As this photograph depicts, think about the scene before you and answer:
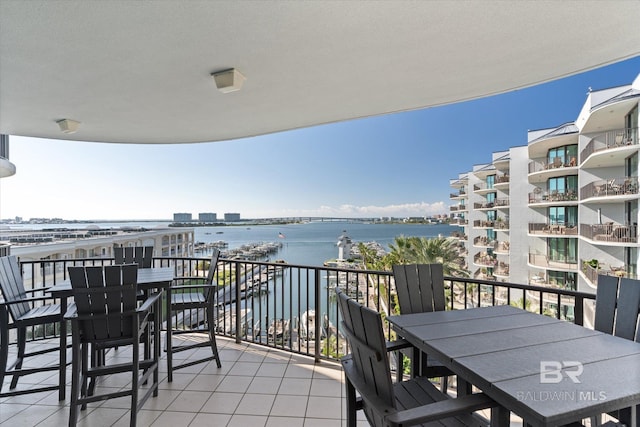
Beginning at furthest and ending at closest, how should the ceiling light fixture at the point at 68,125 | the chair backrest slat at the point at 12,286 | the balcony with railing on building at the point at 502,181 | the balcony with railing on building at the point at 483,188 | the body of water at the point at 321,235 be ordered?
1. the body of water at the point at 321,235
2. the balcony with railing on building at the point at 483,188
3. the balcony with railing on building at the point at 502,181
4. the ceiling light fixture at the point at 68,125
5. the chair backrest slat at the point at 12,286

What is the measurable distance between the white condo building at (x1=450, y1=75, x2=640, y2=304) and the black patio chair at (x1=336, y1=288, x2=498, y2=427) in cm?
1500

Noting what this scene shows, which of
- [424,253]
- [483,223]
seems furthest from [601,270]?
[483,223]

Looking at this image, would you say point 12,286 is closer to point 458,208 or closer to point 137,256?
point 137,256

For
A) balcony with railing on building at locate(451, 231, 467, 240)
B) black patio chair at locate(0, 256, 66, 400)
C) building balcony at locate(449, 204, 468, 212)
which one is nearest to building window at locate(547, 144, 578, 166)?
building balcony at locate(449, 204, 468, 212)

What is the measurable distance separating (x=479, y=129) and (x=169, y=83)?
34.6 meters

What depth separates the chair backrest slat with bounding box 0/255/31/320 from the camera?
2.43 metres

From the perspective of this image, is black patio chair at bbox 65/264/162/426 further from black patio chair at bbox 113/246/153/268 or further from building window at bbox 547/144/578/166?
building window at bbox 547/144/578/166

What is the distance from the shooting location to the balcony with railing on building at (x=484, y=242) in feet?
70.5

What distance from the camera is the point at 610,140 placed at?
12.9 metres

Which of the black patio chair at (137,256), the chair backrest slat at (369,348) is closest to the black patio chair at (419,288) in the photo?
the chair backrest slat at (369,348)

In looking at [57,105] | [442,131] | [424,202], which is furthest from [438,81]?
[424,202]

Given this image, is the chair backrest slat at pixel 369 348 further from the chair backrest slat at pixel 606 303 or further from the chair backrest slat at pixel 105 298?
the chair backrest slat at pixel 105 298

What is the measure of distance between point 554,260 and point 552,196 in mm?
3584

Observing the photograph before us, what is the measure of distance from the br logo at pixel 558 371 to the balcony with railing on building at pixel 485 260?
74.6ft
